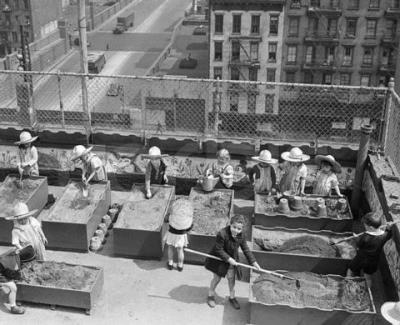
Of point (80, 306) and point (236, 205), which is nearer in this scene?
point (80, 306)

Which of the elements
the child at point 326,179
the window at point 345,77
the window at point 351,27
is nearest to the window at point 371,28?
the window at point 351,27

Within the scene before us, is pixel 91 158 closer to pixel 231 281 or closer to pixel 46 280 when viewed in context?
pixel 46 280

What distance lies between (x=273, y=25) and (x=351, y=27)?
9416 millimetres

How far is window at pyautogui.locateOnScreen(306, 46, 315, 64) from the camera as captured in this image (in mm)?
68875

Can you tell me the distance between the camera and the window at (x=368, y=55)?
68.2 m

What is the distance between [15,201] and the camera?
12.0m

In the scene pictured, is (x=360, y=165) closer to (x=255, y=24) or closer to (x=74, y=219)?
(x=74, y=219)

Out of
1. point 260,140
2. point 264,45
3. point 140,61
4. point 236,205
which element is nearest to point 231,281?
point 236,205

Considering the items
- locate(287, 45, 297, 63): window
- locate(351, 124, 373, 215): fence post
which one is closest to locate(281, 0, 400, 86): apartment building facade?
locate(287, 45, 297, 63): window

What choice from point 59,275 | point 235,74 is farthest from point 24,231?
point 235,74

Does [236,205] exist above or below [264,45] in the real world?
above

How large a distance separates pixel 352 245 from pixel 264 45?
59221 mm

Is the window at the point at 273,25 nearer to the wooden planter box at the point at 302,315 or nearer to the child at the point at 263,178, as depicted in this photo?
the child at the point at 263,178

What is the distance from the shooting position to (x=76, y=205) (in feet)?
38.3
